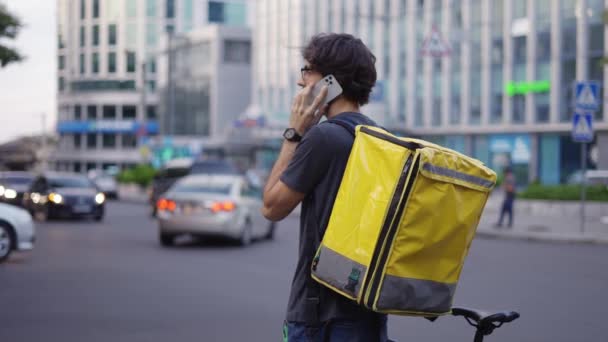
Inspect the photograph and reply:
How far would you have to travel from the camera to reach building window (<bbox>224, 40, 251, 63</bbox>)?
83.2m

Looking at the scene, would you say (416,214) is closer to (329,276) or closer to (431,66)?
(329,276)

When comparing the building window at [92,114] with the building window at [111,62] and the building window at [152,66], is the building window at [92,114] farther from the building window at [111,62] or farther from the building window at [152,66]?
the building window at [152,66]

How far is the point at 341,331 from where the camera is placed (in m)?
2.74

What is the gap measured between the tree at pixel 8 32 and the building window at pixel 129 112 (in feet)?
246

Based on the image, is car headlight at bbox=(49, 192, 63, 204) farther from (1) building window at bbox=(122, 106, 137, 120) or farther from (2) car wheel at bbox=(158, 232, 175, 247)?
(1) building window at bbox=(122, 106, 137, 120)

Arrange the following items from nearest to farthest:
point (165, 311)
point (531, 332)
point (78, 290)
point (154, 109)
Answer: point (531, 332) < point (165, 311) < point (78, 290) < point (154, 109)

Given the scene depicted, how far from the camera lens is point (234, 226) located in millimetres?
16359

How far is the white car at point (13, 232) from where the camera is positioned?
13312 millimetres

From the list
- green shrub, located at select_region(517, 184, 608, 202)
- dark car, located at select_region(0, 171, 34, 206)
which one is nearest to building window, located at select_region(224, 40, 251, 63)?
dark car, located at select_region(0, 171, 34, 206)

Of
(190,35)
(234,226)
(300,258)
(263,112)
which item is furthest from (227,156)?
(300,258)

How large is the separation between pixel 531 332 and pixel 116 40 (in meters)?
86.1

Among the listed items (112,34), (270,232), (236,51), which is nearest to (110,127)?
(112,34)

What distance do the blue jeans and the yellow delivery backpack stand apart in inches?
7.1

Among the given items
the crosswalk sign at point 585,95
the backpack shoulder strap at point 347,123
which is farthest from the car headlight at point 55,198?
the backpack shoulder strap at point 347,123
